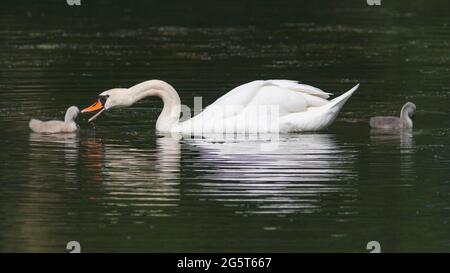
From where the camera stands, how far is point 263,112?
16219 millimetres

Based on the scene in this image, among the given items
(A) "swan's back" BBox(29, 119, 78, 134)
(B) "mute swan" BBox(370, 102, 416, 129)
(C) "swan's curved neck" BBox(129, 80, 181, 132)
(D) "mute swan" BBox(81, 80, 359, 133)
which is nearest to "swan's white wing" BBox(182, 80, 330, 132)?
(D) "mute swan" BBox(81, 80, 359, 133)

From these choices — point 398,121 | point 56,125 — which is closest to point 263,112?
point 398,121

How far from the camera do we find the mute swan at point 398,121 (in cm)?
1609

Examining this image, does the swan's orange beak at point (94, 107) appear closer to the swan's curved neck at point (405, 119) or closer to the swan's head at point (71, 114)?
the swan's head at point (71, 114)

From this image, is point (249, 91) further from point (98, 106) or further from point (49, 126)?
point (49, 126)

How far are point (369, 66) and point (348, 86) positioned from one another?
6.81 ft

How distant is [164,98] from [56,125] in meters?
1.37

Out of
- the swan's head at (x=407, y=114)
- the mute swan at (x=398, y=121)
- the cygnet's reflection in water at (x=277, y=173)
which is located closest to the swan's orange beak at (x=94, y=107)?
the cygnet's reflection in water at (x=277, y=173)

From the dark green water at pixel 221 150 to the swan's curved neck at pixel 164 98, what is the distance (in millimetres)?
239

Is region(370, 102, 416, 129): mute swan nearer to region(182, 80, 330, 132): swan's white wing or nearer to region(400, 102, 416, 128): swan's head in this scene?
region(400, 102, 416, 128): swan's head

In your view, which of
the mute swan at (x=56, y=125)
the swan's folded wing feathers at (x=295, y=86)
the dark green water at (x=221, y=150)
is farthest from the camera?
the swan's folded wing feathers at (x=295, y=86)

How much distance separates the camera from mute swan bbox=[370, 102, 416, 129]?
16.1 meters

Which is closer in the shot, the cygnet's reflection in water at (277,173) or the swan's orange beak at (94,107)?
the cygnet's reflection in water at (277,173)
